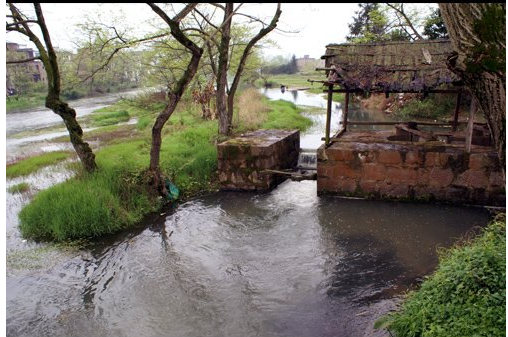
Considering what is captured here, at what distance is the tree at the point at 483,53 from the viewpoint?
2.48 metres

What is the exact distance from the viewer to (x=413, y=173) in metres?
9.58

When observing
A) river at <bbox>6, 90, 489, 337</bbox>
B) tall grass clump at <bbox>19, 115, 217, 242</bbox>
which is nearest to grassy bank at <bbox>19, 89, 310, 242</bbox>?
tall grass clump at <bbox>19, 115, 217, 242</bbox>

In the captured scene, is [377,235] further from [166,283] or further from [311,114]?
[311,114]

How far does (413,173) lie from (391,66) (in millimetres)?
2655

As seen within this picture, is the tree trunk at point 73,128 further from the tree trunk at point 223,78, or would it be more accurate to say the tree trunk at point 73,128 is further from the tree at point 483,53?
the tree at point 483,53

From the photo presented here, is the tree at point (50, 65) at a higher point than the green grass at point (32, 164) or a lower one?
higher

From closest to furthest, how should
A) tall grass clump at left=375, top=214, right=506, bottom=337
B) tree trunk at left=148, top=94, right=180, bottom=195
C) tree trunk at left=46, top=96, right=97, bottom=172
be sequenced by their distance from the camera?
tall grass clump at left=375, top=214, right=506, bottom=337 < tree trunk at left=46, top=96, right=97, bottom=172 < tree trunk at left=148, top=94, right=180, bottom=195

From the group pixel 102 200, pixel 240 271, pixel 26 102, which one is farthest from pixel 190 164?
pixel 26 102

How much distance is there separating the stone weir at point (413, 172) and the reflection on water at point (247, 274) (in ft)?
1.34

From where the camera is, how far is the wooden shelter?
30.4ft

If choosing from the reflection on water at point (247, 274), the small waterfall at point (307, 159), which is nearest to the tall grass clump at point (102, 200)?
Answer: the reflection on water at point (247, 274)

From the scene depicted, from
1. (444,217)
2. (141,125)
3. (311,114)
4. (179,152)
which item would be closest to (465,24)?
(444,217)

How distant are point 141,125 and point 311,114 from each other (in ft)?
38.3

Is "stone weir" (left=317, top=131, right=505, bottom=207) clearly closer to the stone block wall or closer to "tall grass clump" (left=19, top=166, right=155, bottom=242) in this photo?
the stone block wall
